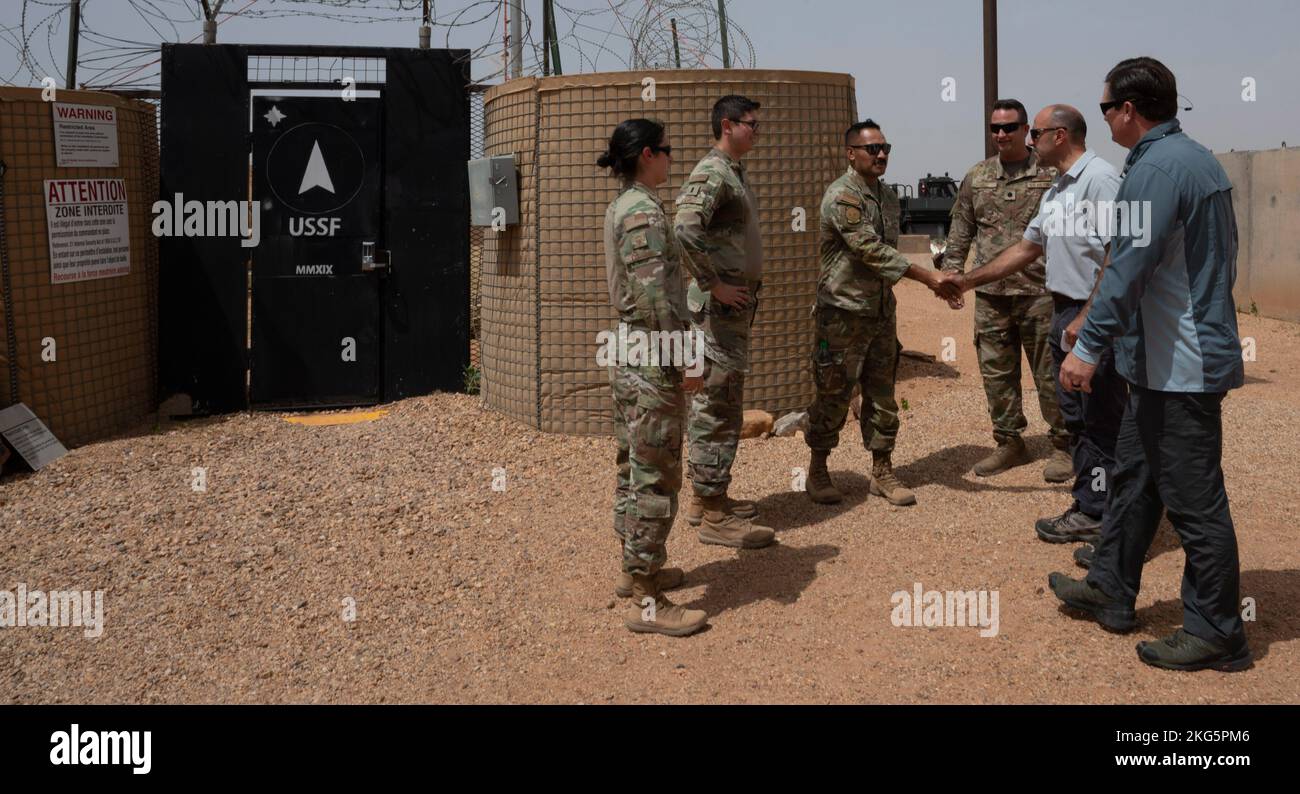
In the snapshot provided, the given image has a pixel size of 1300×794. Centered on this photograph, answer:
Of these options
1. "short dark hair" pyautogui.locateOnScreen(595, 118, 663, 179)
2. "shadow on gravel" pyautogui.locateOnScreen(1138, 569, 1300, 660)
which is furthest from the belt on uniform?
"short dark hair" pyautogui.locateOnScreen(595, 118, 663, 179)

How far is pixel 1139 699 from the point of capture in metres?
3.83

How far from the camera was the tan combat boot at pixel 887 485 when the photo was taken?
19.7 ft

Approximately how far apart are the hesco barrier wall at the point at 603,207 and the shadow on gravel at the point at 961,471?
125cm

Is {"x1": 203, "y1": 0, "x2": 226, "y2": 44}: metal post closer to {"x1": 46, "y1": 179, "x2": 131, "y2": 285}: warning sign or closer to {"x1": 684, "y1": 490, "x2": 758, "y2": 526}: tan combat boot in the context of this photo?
{"x1": 46, "y1": 179, "x2": 131, "y2": 285}: warning sign

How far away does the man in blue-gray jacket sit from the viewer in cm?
382

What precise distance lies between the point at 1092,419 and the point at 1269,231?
10318 mm

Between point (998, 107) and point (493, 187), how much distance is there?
3.32m

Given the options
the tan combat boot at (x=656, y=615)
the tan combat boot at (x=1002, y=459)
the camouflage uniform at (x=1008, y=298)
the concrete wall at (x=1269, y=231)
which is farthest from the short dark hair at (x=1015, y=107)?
the concrete wall at (x=1269, y=231)

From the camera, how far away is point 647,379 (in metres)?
4.49

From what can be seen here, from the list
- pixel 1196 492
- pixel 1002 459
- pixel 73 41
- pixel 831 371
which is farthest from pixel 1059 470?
pixel 73 41

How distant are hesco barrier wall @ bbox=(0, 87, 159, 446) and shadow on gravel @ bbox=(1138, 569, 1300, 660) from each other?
22.8ft

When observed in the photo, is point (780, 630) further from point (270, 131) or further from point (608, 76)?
point (270, 131)

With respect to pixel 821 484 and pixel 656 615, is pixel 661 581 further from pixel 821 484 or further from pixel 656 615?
pixel 821 484

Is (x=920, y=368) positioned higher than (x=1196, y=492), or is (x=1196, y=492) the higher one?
(x=920, y=368)
